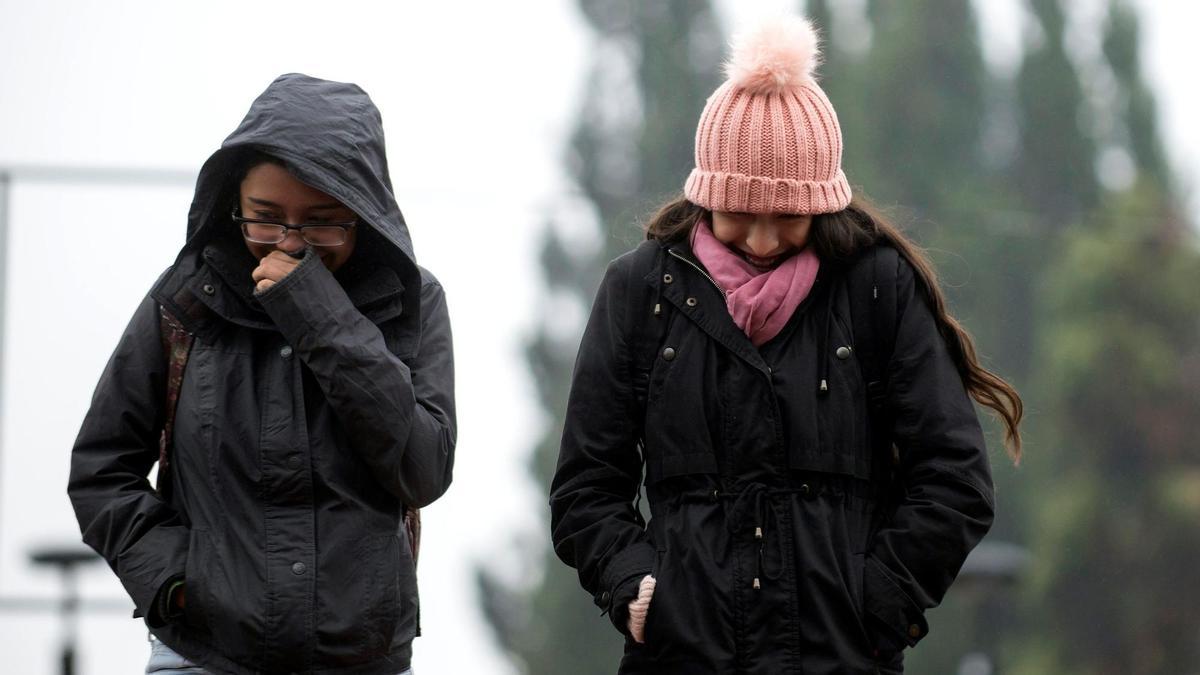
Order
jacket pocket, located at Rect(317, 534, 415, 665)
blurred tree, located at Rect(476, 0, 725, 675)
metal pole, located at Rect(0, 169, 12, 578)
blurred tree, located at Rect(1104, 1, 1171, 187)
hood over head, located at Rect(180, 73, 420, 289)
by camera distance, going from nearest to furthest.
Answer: jacket pocket, located at Rect(317, 534, 415, 665), hood over head, located at Rect(180, 73, 420, 289), metal pole, located at Rect(0, 169, 12, 578), blurred tree, located at Rect(476, 0, 725, 675), blurred tree, located at Rect(1104, 1, 1171, 187)

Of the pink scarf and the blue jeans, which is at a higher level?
the pink scarf

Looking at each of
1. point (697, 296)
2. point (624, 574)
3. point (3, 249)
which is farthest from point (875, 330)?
point (3, 249)

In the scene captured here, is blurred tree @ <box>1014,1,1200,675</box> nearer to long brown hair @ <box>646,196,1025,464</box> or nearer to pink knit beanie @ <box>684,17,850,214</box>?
long brown hair @ <box>646,196,1025,464</box>

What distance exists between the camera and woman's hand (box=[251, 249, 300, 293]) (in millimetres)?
3248

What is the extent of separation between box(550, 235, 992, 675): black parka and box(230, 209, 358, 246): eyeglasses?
493mm

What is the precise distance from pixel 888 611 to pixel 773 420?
381mm

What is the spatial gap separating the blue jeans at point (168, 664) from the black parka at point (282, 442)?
0.06 feet

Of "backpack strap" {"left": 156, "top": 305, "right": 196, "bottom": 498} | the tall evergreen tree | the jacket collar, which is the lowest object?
the tall evergreen tree

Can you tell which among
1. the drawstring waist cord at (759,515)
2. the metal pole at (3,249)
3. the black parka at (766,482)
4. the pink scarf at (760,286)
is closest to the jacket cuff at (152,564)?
the black parka at (766,482)

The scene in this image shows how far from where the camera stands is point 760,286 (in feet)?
10.9

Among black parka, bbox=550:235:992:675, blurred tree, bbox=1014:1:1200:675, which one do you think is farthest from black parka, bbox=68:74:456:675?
blurred tree, bbox=1014:1:1200:675

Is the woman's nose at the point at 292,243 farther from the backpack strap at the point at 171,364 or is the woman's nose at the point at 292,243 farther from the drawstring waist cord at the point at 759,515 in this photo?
the drawstring waist cord at the point at 759,515

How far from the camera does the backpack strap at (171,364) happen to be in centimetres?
332

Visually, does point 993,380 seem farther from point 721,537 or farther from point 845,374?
point 721,537
